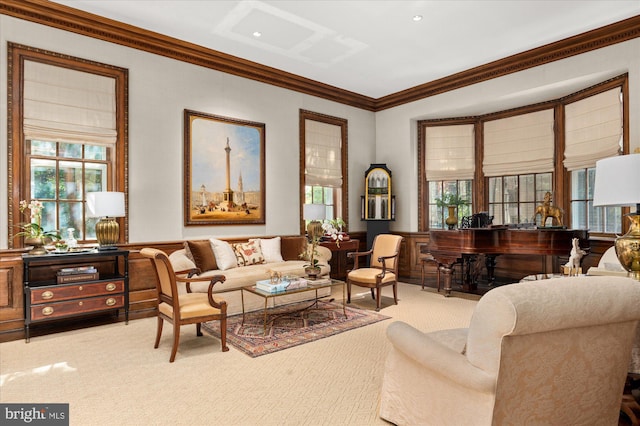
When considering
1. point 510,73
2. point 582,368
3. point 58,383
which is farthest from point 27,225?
point 510,73

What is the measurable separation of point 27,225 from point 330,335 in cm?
342

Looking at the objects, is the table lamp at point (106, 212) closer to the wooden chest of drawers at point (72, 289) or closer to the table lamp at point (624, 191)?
the wooden chest of drawers at point (72, 289)

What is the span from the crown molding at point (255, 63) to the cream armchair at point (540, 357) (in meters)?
4.69

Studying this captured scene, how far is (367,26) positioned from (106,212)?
382cm

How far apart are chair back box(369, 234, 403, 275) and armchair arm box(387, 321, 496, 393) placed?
3.28 meters

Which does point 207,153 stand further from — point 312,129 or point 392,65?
point 392,65

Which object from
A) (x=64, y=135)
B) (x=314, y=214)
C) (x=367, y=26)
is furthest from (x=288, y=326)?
(x=367, y=26)

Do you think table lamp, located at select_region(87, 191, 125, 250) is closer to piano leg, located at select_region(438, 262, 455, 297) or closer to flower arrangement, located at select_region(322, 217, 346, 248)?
flower arrangement, located at select_region(322, 217, 346, 248)

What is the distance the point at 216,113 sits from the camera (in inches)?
225

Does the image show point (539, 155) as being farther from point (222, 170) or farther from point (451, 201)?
point (222, 170)

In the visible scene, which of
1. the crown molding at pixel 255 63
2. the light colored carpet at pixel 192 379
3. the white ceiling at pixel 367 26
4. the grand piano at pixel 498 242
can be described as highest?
the white ceiling at pixel 367 26

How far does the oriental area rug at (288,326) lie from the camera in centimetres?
375

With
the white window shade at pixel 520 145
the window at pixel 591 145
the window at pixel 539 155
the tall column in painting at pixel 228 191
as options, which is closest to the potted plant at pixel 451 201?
the window at pixel 539 155

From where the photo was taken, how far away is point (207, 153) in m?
5.63
